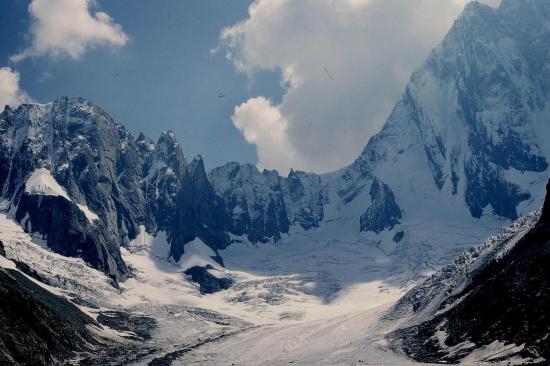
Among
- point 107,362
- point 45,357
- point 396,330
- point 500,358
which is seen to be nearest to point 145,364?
point 107,362

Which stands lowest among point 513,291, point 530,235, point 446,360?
point 446,360

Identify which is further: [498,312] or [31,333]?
[31,333]

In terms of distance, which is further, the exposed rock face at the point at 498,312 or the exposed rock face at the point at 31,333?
the exposed rock face at the point at 31,333

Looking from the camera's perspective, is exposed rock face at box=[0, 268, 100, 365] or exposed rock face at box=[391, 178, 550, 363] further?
exposed rock face at box=[0, 268, 100, 365]

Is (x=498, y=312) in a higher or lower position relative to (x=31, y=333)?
lower

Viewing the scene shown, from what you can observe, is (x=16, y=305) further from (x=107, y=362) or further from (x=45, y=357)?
(x=107, y=362)
